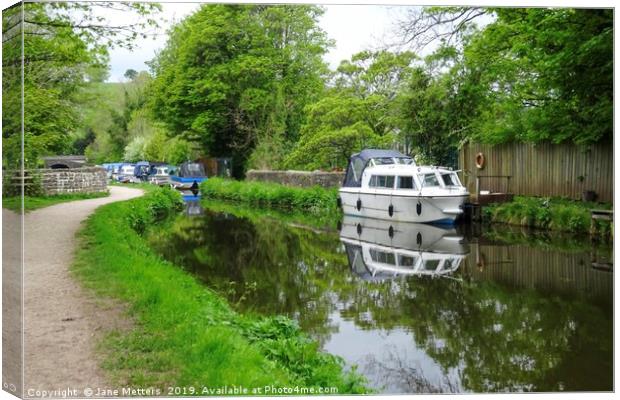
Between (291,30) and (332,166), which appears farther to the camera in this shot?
(332,166)

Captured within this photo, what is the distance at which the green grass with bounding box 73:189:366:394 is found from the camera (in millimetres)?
5043

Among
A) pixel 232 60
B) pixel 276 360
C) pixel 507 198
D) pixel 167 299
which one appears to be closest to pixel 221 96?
pixel 232 60

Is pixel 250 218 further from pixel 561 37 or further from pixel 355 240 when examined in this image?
pixel 561 37

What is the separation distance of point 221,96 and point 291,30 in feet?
5.40

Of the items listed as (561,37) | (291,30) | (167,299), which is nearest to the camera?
(291,30)

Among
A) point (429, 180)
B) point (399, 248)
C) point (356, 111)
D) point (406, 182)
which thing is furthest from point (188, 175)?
point (406, 182)

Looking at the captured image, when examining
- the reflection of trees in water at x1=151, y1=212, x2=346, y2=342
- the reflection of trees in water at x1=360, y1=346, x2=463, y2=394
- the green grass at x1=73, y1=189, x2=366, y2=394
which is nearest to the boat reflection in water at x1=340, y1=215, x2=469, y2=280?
the reflection of trees in water at x1=151, y1=212, x2=346, y2=342

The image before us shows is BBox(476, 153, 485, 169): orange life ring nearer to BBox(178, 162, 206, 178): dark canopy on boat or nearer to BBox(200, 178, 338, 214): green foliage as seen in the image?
BBox(200, 178, 338, 214): green foliage

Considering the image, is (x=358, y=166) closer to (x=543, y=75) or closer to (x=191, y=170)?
(x=543, y=75)

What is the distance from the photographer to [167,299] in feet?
23.2

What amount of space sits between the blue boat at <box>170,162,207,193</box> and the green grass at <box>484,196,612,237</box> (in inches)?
258

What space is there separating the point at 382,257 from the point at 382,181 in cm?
608

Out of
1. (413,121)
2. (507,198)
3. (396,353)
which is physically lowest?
(396,353)

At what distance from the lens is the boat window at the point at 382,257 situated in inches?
457
